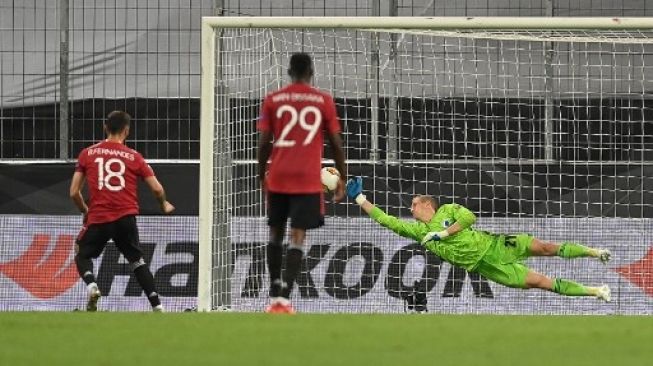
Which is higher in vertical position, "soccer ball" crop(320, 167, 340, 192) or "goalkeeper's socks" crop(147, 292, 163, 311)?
"soccer ball" crop(320, 167, 340, 192)

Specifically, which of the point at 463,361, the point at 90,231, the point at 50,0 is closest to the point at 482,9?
the point at 50,0

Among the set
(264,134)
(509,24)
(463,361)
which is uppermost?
(509,24)

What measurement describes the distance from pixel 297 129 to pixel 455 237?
221 inches

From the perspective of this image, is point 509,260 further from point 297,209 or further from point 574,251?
point 297,209

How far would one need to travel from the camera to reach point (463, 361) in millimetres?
6922

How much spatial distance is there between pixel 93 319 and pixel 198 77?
8246mm

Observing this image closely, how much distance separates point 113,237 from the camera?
13.0 m

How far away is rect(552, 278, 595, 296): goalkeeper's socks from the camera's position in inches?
610

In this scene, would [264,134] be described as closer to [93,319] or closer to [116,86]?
[93,319]

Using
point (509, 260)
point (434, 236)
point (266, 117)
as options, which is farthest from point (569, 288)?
point (266, 117)

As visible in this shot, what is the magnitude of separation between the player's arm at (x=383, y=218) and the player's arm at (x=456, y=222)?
17 centimetres

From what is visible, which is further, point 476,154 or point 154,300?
point 476,154

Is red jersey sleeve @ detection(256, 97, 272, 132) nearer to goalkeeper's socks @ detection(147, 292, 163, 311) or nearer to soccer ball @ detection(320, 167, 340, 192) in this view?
goalkeeper's socks @ detection(147, 292, 163, 311)

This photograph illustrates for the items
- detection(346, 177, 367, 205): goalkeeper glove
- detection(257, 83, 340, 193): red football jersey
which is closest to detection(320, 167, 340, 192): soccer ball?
detection(346, 177, 367, 205): goalkeeper glove
